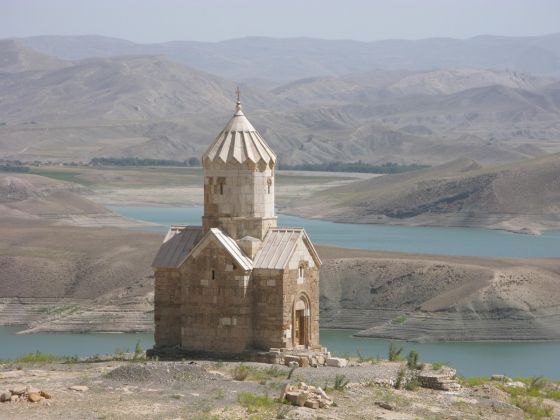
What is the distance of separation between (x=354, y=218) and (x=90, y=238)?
47229 millimetres

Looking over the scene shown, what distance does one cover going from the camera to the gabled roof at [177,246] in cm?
2823

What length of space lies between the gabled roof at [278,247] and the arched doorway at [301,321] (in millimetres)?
878

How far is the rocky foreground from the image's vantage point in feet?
69.5

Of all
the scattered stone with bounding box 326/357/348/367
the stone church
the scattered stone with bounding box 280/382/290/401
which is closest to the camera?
the scattered stone with bounding box 280/382/290/401

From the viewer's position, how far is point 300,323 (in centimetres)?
2794

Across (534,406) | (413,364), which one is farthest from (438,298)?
(534,406)

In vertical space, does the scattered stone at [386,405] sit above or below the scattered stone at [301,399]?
below

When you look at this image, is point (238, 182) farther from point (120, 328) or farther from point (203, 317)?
point (120, 328)

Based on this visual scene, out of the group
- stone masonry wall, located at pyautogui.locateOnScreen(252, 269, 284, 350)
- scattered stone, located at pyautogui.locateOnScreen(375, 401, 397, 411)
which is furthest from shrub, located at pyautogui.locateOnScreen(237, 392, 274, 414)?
stone masonry wall, located at pyautogui.locateOnScreen(252, 269, 284, 350)

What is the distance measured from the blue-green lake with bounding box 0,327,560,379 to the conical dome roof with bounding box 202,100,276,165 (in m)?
18.4

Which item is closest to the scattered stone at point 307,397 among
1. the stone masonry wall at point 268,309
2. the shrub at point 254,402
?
the shrub at point 254,402

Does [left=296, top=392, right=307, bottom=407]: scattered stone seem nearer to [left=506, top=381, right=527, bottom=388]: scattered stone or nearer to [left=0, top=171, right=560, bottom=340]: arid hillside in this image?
[left=506, top=381, right=527, bottom=388]: scattered stone

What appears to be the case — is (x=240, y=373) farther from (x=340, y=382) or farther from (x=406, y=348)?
(x=406, y=348)

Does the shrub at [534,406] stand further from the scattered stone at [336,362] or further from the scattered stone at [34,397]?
the scattered stone at [34,397]
